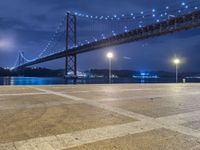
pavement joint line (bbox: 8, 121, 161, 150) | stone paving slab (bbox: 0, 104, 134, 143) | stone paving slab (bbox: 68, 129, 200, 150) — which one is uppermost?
stone paving slab (bbox: 0, 104, 134, 143)

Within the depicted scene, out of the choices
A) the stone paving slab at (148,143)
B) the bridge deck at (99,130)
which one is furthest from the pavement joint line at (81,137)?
the stone paving slab at (148,143)

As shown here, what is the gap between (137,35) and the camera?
122ft

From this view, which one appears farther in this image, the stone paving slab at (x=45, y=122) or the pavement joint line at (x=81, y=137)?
the stone paving slab at (x=45, y=122)

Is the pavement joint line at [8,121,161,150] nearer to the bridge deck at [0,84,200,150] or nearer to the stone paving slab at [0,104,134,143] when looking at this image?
the bridge deck at [0,84,200,150]

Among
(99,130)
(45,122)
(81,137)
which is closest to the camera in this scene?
(81,137)

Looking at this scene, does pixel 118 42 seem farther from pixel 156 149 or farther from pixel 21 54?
pixel 21 54

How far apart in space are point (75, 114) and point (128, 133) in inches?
78.1

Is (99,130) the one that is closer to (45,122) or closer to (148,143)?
(148,143)

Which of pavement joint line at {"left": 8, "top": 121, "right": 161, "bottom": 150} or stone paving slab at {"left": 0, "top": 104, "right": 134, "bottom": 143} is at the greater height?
stone paving slab at {"left": 0, "top": 104, "right": 134, "bottom": 143}

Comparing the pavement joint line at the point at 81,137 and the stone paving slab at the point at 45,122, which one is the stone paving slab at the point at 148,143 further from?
the stone paving slab at the point at 45,122

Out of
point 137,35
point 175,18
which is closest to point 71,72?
point 137,35

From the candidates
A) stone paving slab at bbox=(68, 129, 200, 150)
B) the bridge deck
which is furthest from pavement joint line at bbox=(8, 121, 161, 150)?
stone paving slab at bbox=(68, 129, 200, 150)

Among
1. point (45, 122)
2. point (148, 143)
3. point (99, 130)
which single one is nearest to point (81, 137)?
point (99, 130)

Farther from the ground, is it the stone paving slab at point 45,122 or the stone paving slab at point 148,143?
the stone paving slab at point 45,122
